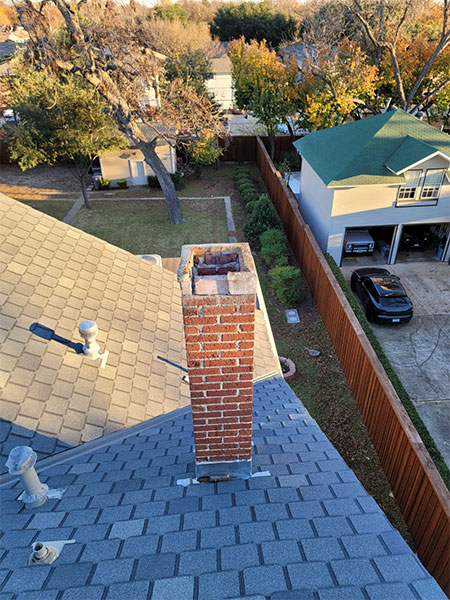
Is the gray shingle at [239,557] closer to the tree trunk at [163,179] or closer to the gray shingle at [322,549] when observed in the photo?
the gray shingle at [322,549]

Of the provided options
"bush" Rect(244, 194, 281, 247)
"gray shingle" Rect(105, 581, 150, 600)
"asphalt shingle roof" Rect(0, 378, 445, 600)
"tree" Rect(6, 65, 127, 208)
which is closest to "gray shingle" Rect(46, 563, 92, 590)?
"asphalt shingle roof" Rect(0, 378, 445, 600)

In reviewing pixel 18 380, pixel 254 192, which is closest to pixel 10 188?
pixel 254 192

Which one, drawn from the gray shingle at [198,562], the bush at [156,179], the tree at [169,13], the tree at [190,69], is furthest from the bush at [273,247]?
the tree at [169,13]

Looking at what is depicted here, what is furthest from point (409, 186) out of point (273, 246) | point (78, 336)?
point (78, 336)

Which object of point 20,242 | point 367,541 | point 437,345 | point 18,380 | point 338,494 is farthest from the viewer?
point 437,345

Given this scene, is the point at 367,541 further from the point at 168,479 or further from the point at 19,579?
the point at 19,579

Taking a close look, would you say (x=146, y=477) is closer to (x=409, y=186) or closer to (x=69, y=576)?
(x=69, y=576)

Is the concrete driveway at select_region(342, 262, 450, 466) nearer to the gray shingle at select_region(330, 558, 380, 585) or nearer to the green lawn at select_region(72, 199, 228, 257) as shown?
the gray shingle at select_region(330, 558, 380, 585)
